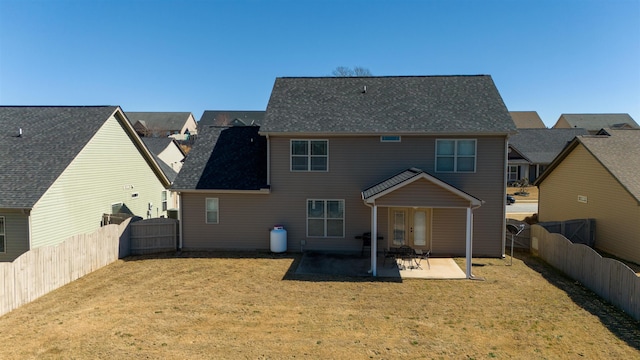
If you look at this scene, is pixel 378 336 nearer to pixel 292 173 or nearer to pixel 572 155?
pixel 292 173

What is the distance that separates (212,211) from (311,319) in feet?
29.0

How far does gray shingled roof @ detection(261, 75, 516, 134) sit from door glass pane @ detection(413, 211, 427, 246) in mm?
3629

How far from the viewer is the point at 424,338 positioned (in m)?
8.87

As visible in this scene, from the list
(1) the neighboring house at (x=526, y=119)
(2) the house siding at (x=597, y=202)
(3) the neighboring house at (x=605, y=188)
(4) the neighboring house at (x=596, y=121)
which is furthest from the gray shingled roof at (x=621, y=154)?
(1) the neighboring house at (x=526, y=119)

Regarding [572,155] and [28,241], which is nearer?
[28,241]

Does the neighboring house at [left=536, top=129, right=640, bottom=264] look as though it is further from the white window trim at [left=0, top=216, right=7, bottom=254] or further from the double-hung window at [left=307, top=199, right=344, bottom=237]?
the white window trim at [left=0, top=216, right=7, bottom=254]

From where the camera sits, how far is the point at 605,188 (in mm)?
17453

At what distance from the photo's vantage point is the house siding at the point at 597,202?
1606cm

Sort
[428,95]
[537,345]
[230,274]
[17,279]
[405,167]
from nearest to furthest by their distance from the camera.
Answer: [537,345] < [17,279] < [230,274] < [405,167] < [428,95]

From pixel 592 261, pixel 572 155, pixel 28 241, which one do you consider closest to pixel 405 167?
pixel 592 261

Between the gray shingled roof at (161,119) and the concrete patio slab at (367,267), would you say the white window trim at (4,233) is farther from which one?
the gray shingled roof at (161,119)

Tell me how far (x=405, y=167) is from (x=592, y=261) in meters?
7.24

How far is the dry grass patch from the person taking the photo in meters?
8.25

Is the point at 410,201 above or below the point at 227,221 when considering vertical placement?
above
